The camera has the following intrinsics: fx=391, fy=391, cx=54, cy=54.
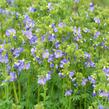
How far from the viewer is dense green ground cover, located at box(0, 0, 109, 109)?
10.2 ft

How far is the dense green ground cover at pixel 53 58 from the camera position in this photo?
3.12 metres

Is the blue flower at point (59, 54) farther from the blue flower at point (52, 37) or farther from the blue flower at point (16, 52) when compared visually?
the blue flower at point (16, 52)

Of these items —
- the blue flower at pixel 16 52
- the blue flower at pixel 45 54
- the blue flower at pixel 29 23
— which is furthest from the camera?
the blue flower at pixel 29 23

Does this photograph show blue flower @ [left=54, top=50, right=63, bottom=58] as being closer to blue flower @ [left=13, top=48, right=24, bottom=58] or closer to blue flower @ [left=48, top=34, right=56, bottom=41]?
blue flower @ [left=48, top=34, right=56, bottom=41]

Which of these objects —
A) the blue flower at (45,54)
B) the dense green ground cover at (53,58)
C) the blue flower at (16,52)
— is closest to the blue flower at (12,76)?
the dense green ground cover at (53,58)

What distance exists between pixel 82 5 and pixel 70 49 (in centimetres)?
109

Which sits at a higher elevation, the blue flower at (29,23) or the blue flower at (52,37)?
the blue flower at (29,23)

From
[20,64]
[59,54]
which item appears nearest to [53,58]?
[59,54]

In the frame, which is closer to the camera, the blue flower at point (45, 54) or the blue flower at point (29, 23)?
the blue flower at point (45, 54)

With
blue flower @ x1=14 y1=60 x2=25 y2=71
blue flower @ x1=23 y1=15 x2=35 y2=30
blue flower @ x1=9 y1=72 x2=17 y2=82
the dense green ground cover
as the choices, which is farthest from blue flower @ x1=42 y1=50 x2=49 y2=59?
blue flower @ x1=23 y1=15 x2=35 y2=30

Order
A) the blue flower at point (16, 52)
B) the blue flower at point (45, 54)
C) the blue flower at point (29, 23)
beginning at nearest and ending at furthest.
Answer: the blue flower at point (45, 54)
the blue flower at point (16, 52)
the blue flower at point (29, 23)

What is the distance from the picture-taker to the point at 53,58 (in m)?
3.21

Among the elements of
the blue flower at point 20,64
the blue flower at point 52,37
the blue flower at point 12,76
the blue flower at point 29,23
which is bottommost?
the blue flower at point 12,76

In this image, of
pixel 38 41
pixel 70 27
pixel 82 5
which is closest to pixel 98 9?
pixel 82 5
